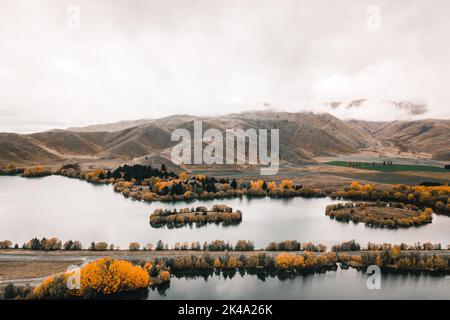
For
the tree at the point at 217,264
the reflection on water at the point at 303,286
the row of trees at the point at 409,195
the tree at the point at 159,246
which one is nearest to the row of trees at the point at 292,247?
the reflection on water at the point at 303,286

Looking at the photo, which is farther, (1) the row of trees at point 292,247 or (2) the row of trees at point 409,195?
(2) the row of trees at point 409,195

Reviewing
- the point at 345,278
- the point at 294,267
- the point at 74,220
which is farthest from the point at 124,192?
the point at 345,278

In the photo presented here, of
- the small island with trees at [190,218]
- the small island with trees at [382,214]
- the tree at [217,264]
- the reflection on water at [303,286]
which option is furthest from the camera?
the small island with trees at [382,214]

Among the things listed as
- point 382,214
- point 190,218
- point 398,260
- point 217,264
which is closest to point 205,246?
point 217,264

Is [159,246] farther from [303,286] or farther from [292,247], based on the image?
[303,286]

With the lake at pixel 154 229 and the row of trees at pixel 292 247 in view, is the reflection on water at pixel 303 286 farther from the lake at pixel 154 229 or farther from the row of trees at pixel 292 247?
the lake at pixel 154 229

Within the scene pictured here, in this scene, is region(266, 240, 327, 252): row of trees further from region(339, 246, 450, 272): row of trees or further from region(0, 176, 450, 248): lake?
region(339, 246, 450, 272): row of trees

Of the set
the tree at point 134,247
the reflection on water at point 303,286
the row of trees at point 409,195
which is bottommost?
the reflection on water at point 303,286
